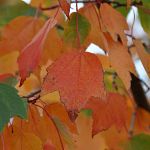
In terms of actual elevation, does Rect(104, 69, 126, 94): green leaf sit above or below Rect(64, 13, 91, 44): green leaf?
below

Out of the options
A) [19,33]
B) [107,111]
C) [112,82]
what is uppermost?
[19,33]

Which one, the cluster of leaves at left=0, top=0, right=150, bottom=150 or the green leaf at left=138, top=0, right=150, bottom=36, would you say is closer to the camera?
the cluster of leaves at left=0, top=0, right=150, bottom=150

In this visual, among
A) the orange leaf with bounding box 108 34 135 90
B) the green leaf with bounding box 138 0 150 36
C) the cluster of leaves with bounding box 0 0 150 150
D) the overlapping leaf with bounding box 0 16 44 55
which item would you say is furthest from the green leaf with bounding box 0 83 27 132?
the green leaf with bounding box 138 0 150 36

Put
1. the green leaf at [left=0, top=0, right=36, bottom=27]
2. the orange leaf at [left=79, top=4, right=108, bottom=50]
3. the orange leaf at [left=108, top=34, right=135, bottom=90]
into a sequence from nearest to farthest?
the orange leaf at [left=108, top=34, right=135, bottom=90] < the orange leaf at [left=79, top=4, right=108, bottom=50] < the green leaf at [left=0, top=0, right=36, bottom=27]

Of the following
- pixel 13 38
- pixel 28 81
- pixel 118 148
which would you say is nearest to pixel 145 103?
pixel 118 148

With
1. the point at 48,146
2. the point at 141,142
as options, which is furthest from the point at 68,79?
the point at 141,142

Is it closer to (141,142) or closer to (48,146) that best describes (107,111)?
(141,142)

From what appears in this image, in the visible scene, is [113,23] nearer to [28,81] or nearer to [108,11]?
[108,11]

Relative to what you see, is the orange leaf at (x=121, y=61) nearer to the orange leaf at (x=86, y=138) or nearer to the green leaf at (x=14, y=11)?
the orange leaf at (x=86, y=138)

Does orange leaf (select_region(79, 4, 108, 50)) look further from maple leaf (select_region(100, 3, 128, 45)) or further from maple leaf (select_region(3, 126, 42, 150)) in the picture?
maple leaf (select_region(3, 126, 42, 150))
